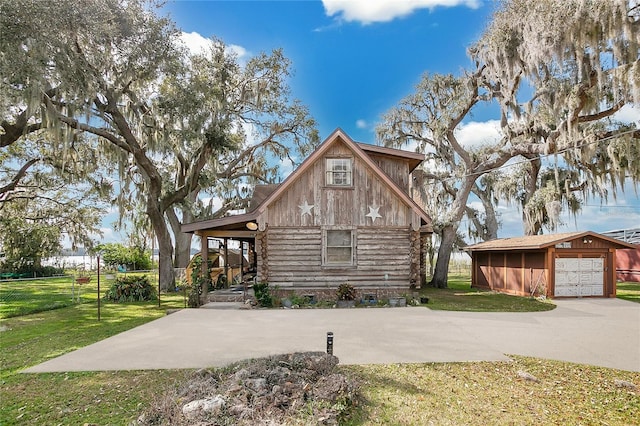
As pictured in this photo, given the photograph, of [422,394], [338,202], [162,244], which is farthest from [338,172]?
[162,244]

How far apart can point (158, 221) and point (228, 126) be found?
5813 mm

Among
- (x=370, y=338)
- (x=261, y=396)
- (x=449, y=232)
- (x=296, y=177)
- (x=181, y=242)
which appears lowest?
(x=370, y=338)

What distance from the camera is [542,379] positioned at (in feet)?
17.2

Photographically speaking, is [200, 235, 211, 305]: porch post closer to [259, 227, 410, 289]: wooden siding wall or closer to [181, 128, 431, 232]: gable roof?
[181, 128, 431, 232]: gable roof

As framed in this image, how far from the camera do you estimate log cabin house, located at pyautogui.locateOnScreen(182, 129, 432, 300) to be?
1295cm

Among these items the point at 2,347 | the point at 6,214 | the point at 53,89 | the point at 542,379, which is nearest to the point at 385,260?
the point at 542,379

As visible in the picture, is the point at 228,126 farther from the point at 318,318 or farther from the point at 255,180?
the point at 318,318

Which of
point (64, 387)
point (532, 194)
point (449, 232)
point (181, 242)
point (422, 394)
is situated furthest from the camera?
point (181, 242)

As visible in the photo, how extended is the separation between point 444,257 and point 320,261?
34.1ft

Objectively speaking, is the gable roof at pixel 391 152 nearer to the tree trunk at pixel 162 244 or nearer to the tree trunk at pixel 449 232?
the tree trunk at pixel 449 232

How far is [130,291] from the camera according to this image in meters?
14.8

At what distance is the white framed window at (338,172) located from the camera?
13.3 m

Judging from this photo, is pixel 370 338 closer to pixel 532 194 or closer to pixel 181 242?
pixel 532 194

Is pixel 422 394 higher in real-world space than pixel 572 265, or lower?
lower
